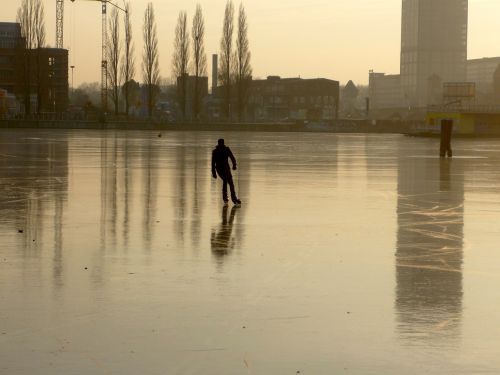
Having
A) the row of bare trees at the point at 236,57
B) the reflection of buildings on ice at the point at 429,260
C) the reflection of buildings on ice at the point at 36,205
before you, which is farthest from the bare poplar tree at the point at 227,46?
the reflection of buildings on ice at the point at 429,260

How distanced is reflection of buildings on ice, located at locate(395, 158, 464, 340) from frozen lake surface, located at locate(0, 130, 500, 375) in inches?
1.3

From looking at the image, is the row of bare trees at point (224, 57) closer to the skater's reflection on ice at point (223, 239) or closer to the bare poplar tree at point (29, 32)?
the bare poplar tree at point (29, 32)

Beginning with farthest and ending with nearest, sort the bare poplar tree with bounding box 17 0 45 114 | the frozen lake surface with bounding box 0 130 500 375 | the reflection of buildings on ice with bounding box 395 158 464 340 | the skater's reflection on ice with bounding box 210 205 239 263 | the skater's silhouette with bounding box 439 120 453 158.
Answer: the bare poplar tree with bounding box 17 0 45 114 → the skater's silhouette with bounding box 439 120 453 158 → the skater's reflection on ice with bounding box 210 205 239 263 → the reflection of buildings on ice with bounding box 395 158 464 340 → the frozen lake surface with bounding box 0 130 500 375

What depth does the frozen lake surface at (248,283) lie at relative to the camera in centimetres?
758

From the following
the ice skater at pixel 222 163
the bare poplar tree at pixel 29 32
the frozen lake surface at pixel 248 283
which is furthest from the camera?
the bare poplar tree at pixel 29 32

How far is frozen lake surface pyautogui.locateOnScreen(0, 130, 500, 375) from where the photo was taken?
7582mm

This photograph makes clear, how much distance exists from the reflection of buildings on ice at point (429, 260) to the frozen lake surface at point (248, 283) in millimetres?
32

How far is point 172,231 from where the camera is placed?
51.2ft

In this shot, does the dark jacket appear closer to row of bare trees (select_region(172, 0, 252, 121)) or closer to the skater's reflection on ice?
the skater's reflection on ice

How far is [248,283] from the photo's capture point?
10.8 m

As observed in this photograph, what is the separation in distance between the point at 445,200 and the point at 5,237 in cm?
1099

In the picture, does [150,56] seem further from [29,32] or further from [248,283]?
[248,283]

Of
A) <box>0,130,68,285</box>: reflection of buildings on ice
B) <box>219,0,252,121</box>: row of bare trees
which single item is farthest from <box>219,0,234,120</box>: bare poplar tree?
<box>0,130,68,285</box>: reflection of buildings on ice

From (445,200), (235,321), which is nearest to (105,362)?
(235,321)
